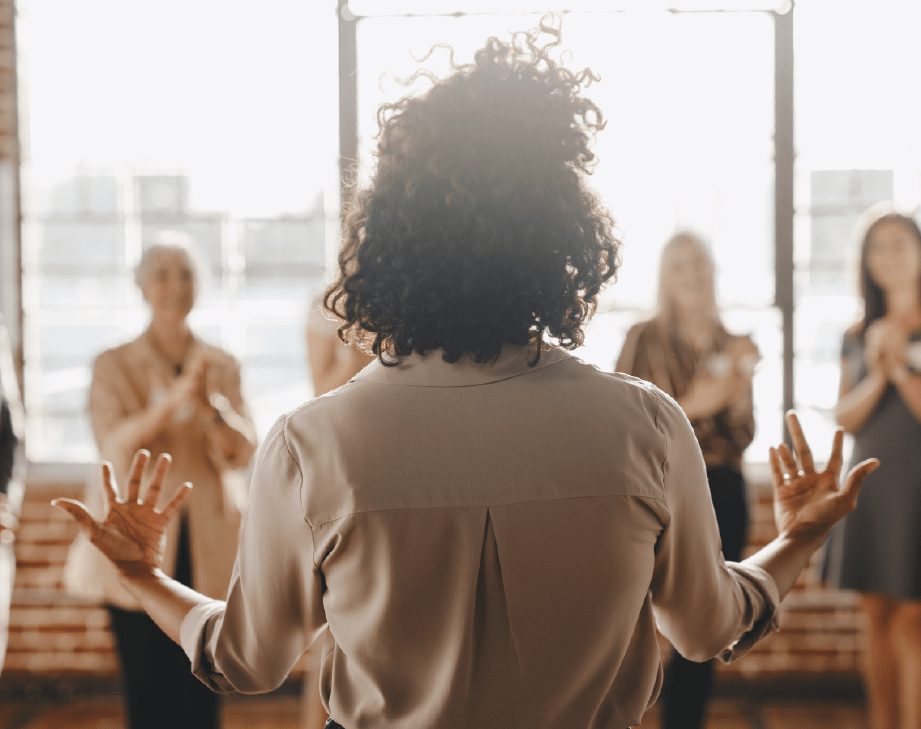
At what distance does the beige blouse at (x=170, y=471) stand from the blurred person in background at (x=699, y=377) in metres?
1.21

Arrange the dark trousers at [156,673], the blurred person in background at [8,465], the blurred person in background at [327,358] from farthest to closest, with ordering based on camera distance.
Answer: the blurred person in background at [327,358]
the dark trousers at [156,673]
the blurred person in background at [8,465]

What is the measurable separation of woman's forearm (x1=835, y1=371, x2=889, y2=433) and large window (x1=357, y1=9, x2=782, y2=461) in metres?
0.96

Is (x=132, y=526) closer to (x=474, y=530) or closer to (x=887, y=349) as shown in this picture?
(x=474, y=530)

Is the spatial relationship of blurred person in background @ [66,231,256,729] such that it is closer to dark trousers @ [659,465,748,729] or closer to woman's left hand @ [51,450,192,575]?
woman's left hand @ [51,450,192,575]

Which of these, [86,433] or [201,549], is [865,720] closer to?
[201,549]

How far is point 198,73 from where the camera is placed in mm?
3469

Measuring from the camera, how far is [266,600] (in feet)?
2.84

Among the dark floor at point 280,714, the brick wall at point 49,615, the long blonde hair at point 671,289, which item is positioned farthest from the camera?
the brick wall at point 49,615

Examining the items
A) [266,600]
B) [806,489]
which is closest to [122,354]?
[266,600]

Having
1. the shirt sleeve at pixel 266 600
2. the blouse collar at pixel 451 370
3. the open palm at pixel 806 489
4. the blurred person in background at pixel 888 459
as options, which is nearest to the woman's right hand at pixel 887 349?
the blurred person in background at pixel 888 459

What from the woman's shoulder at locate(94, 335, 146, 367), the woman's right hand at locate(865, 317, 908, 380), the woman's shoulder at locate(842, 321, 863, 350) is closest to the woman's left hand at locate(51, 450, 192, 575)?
the woman's shoulder at locate(94, 335, 146, 367)

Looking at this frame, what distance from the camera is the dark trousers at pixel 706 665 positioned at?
2340 mm

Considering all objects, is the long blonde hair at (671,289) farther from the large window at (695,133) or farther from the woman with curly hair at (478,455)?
the woman with curly hair at (478,455)

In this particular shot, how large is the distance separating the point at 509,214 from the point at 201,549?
1.70 metres
